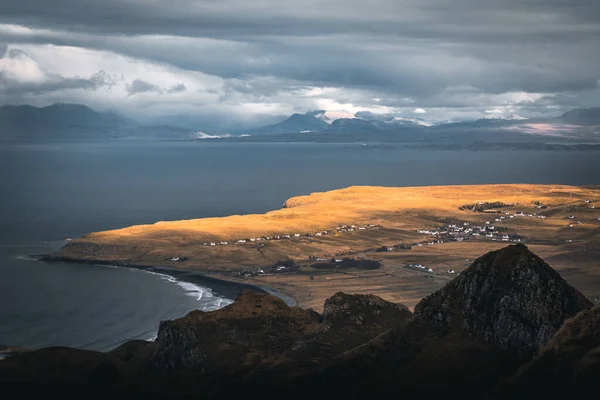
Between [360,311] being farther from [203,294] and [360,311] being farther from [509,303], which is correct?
[203,294]

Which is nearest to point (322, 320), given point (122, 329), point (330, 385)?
point (330, 385)

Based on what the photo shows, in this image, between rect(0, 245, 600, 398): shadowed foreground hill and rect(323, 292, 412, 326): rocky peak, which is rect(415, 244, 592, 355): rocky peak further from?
rect(323, 292, 412, 326): rocky peak

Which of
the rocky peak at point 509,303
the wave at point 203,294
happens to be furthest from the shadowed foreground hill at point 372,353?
the wave at point 203,294

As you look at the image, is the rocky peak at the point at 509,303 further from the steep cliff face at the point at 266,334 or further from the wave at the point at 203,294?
the wave at the point at 203,294

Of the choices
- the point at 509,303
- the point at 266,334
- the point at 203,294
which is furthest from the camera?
the point at 203,294

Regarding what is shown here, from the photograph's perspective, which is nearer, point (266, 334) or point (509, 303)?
point (509, 303)

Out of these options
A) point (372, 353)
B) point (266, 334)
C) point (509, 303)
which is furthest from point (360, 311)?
point (509, 303)

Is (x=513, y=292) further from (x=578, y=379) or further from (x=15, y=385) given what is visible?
(x=15, y=385)

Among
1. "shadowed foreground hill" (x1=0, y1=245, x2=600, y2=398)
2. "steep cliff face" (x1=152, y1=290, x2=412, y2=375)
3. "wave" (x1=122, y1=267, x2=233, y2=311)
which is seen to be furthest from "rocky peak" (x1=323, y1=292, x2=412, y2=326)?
"wave" (x1=122, y1=267, x2=233, y2=311)
